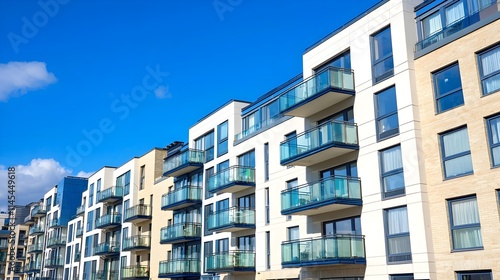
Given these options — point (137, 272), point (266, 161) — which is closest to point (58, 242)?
point (137, 272)

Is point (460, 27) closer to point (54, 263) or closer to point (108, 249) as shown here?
point (108, 249)

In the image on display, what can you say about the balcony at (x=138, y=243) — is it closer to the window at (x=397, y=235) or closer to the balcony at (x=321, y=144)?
the balcony at (x=321, y=144)

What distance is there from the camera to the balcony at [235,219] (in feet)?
90.9

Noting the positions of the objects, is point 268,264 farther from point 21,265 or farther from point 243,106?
point 21,265

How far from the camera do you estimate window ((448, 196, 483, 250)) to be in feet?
53.2

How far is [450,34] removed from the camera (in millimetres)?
18109

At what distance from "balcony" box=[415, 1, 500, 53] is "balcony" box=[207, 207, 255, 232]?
41.5ft

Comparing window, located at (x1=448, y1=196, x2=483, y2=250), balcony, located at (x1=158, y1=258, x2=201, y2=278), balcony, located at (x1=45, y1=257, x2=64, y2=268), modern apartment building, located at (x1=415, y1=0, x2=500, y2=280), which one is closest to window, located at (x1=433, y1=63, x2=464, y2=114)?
modern apartment building, located at (x1=415, y1=0, x2=500, y2=280)

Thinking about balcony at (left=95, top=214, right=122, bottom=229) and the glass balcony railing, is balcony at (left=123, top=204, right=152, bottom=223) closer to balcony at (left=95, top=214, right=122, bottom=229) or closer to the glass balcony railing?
balcony at (left=95, top=214, right=122, bottom=229)

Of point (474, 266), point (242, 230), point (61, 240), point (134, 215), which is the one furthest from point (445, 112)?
point (61, 240)

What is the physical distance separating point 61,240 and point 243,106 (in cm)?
3631

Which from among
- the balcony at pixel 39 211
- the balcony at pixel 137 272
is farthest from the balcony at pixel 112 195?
the balcony at pixel 39 211

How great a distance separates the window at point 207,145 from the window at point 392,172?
14921mm

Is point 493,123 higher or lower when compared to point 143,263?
higher
